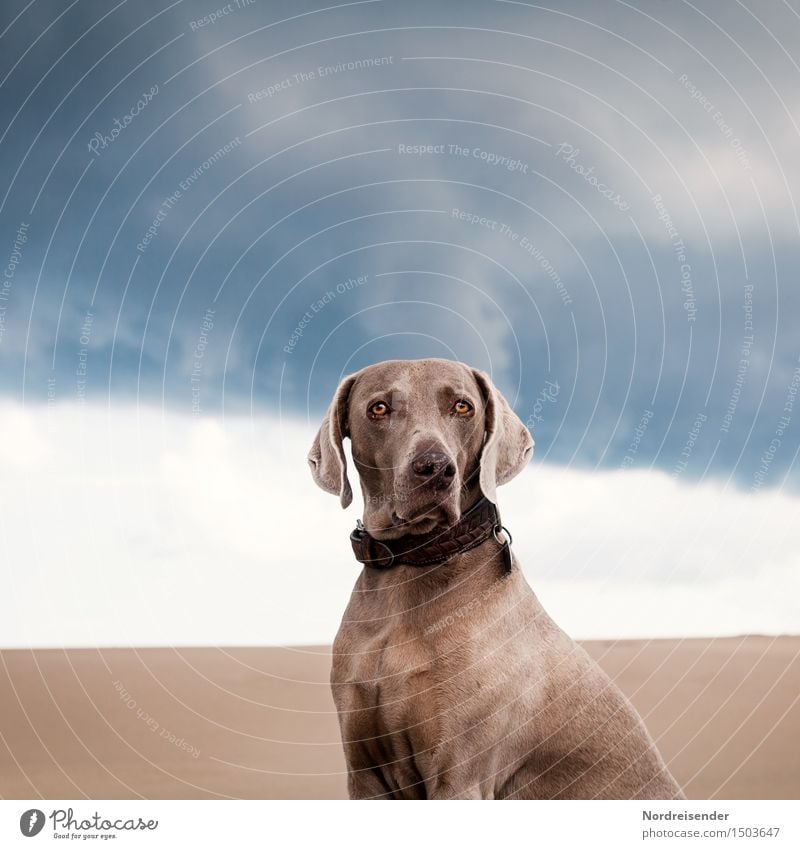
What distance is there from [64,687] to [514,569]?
Answer: 9794 millimetres

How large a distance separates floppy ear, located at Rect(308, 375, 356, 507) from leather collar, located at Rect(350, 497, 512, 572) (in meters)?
0.33

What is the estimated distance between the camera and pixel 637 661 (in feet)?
47.2

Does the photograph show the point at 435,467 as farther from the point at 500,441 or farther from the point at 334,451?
the point at 334,451

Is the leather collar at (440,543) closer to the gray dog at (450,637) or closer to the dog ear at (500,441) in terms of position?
the gray dog at (450,637)

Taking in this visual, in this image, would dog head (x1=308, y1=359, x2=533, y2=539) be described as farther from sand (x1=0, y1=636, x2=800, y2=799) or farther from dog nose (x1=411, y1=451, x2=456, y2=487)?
sand (x1=0, y1=636, x2=800, y2=799)

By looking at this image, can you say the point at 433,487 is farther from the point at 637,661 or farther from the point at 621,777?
the point at 637,661

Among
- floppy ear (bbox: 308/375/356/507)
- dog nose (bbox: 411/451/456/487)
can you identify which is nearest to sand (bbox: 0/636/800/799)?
floppy ear (bbox: 308/375/356/507)

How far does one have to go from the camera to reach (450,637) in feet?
14.5

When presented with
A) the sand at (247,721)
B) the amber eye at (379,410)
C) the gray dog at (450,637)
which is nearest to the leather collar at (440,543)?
the gray dog at (450,637)

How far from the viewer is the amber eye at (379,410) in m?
4.76

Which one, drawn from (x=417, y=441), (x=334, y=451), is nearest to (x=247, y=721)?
(x=334, y=451)

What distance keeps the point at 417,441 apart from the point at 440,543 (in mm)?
614

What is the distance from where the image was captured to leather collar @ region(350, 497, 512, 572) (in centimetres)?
464

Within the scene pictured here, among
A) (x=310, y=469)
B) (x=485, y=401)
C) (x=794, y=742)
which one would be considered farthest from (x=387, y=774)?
(x=794, y=742)
